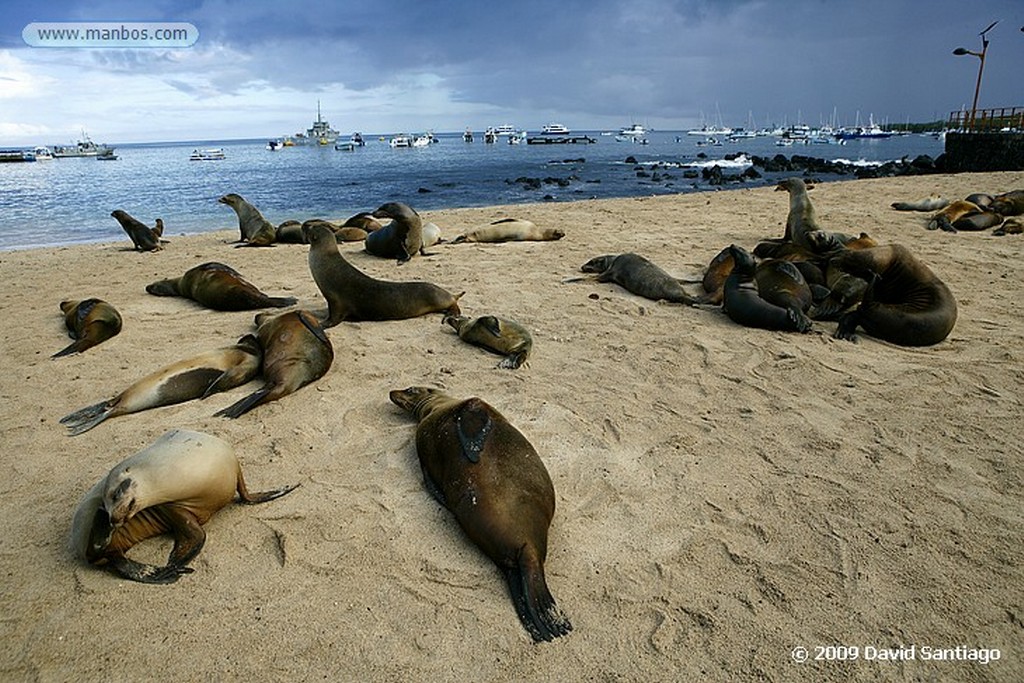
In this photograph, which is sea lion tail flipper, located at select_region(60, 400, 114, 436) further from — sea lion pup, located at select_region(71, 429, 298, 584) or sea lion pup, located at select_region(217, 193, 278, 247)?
sea lion pup, located at select_region(217, 193, 278, 247)

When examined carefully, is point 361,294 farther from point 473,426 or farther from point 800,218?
point 800,218

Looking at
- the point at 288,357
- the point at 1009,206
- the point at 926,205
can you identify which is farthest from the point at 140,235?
the point at 1009,206

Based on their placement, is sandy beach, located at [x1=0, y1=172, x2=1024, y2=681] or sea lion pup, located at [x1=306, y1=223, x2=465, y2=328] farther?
sea lion pup, located at [x1=306, y1=223, x2=465, y2=328]

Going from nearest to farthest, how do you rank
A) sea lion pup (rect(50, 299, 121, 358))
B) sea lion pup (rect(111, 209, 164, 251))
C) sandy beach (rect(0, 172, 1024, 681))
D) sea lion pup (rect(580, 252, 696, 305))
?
1. sandy beach (rect(0, 172, 1024, 681))
2. sea lion pup (rect(50, 299, 121, 358))
3. sea lion pup (rect(580, 252, 696, 305))
4. sea lion pup (rect(111, 209, 164, 251))

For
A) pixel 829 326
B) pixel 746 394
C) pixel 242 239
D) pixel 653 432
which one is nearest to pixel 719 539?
pixel 653 432

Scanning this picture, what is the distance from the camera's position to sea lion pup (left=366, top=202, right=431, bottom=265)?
877cm

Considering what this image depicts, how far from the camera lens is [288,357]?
458 cm

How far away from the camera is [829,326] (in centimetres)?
575

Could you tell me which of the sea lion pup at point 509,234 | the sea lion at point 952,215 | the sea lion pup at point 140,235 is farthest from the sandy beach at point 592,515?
the sea lion pup at point 140,235

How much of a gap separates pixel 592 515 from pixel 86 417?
138 inches

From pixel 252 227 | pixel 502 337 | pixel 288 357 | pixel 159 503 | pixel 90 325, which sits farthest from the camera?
pixel 252 227

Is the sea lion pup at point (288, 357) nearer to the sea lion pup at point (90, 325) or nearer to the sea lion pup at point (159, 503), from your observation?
the sea lion pup at point (159, 503)

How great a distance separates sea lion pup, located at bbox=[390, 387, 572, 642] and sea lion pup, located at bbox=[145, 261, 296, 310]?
12.1 ft

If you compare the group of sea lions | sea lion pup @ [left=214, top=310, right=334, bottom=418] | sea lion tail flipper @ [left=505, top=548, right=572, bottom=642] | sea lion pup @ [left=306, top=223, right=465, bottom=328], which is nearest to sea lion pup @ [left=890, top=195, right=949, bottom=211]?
sea lion pup @ [left=306, top=223, right=465, bottom=328]
